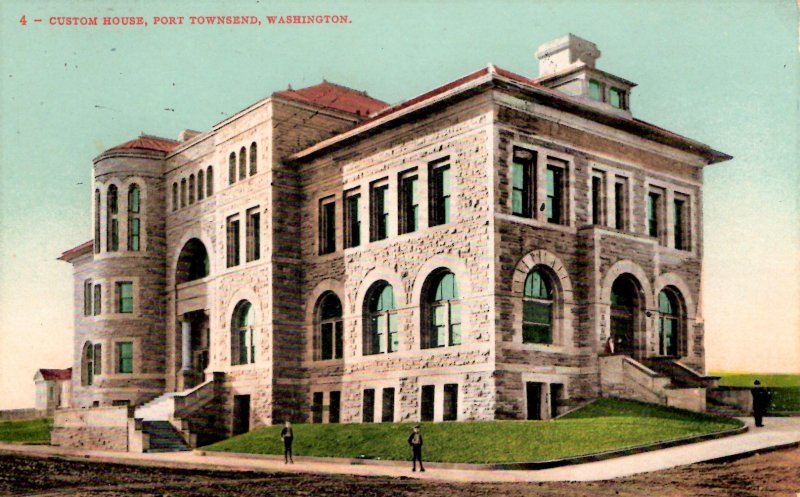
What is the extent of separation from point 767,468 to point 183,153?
99.3 feet

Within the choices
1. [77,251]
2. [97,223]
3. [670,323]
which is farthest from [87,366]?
[670,323]

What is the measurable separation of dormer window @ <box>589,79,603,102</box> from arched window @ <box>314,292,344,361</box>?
39.0ft

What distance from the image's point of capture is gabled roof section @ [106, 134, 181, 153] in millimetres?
45969

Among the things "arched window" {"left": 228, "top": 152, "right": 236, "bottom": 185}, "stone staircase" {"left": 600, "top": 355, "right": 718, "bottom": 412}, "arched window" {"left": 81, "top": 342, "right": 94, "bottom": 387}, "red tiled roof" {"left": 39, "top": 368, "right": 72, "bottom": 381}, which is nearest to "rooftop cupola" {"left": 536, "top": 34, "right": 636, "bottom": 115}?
"stone staircase" {"left": 600, "top": 355, "right": 718, "bottom": 412}

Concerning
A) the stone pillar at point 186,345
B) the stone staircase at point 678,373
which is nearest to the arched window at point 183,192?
the stone pillar at point 186,345

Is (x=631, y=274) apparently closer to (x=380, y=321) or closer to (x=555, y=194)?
(x=555, y=194)

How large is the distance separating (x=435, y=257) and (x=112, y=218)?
2065 centimetres

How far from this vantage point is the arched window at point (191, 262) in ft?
145

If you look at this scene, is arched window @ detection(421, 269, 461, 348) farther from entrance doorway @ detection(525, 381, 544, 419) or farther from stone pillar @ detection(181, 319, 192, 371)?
stone pillar @ detection(181, 319, 192, 371)

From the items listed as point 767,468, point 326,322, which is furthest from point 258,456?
point 767,468

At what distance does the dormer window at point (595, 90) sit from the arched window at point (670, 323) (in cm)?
730

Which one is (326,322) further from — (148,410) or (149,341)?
(149,341)

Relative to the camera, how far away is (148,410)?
40.1 m

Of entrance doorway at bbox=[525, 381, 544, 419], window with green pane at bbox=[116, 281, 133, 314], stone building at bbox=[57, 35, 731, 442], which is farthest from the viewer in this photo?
window with green pane at bbox=[116, 281, 133, 314]
